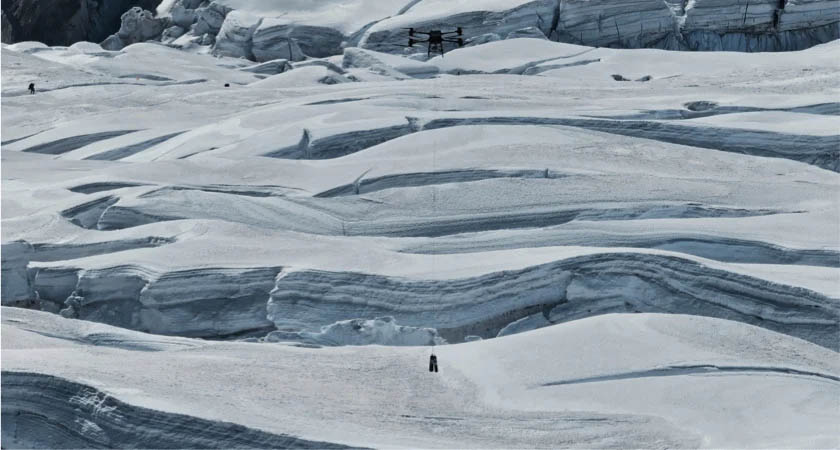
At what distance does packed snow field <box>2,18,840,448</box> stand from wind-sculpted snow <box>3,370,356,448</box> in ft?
0.05

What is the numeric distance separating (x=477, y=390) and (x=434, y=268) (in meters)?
2.41

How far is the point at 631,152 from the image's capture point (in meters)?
13.0

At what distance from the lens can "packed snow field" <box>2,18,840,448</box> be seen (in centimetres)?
695

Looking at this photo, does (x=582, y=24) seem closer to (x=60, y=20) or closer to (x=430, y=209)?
(x=430, y=209)

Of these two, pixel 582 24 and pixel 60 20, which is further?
pixel 60 20

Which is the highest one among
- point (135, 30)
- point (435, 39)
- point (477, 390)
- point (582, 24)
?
point (435, 39)

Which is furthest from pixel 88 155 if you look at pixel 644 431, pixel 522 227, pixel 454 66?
pixel 644 431

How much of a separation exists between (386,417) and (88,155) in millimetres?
9514

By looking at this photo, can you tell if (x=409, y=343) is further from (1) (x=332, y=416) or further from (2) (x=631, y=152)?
(2) (x=631, y=152)

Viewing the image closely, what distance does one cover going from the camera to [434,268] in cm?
967

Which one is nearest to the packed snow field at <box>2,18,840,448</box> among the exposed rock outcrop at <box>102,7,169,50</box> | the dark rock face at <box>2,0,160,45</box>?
the exposed rock outcrop at <box>102,7,169,50</box>

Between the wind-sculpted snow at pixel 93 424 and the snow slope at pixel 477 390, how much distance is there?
10 millimetres

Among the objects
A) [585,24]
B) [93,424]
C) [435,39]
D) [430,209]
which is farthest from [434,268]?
[585,24]

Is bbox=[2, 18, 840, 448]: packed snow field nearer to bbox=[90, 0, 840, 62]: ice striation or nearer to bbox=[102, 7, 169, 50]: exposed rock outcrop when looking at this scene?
bbox=[90, 0, 840, 62]: ice striation
